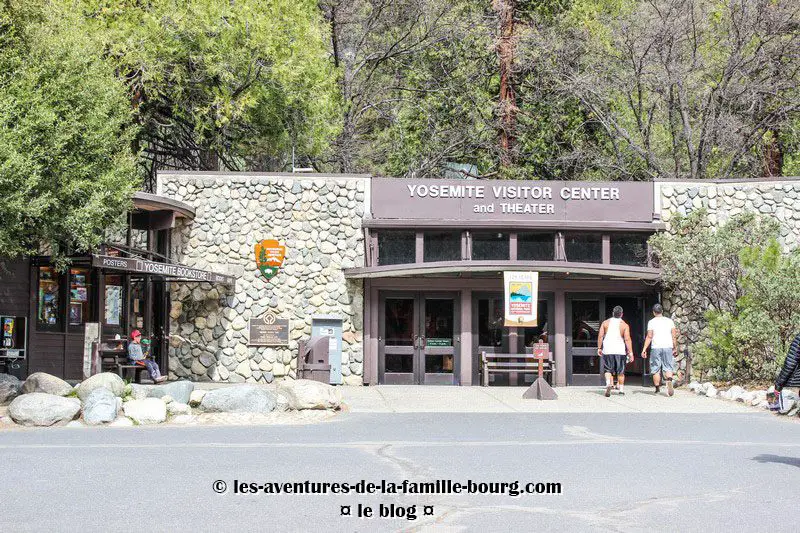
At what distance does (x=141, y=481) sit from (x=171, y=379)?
13.3 m

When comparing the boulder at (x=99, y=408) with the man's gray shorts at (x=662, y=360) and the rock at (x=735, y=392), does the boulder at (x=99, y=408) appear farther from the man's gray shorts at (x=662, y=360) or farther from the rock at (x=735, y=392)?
the rock at (x=735, y=392)

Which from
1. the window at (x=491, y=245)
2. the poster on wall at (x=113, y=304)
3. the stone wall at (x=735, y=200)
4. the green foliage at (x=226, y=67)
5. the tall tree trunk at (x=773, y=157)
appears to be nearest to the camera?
the poster on wall at (x=113, y=304)

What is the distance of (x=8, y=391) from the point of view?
15555 mm

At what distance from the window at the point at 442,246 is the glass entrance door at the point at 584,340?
3.02 meters

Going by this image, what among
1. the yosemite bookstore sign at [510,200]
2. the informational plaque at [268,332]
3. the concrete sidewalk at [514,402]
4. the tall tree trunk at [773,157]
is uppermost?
the tall tree trunk at [773,157]

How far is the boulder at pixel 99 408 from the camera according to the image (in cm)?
1336

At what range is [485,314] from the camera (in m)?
21.9

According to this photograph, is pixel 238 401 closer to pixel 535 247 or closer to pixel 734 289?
pixel 535 247

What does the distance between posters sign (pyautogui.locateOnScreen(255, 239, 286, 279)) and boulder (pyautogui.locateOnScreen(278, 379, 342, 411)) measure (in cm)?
640

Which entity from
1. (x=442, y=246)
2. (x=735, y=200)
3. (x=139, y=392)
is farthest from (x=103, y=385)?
(x=735, y=200)

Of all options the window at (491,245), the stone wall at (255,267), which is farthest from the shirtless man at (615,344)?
the stone wall at (255,267)

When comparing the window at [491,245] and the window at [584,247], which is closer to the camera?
the window at [491,245]

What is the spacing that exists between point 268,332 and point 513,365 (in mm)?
5613

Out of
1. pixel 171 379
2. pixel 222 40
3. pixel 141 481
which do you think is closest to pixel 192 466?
pixel 141 481
